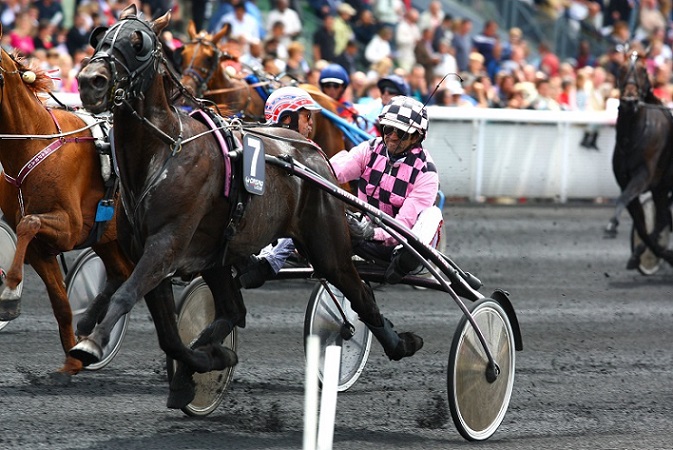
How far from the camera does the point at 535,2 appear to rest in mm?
20562

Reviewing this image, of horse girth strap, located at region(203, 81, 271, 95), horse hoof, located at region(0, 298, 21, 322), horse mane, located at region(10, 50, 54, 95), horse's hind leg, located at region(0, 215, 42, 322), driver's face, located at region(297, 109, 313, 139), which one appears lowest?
horse hoof, located at region(0, 298, 21, 322)

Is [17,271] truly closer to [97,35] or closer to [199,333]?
[199,333]

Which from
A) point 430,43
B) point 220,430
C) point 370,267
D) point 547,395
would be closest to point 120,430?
point 220,430

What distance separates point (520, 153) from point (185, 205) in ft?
34.1

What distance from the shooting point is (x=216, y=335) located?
19.5ft

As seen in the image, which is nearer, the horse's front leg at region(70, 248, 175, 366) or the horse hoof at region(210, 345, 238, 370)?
the horse's front leg at region(70, 248, 175, 366)

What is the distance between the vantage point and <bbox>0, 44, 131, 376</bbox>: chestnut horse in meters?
6.78

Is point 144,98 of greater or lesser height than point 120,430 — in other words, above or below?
above

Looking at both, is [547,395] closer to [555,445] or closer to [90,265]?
[555,445]

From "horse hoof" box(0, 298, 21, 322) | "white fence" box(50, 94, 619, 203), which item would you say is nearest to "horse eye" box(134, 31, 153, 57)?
"horse hoof" box(0, 298, 21, 322)

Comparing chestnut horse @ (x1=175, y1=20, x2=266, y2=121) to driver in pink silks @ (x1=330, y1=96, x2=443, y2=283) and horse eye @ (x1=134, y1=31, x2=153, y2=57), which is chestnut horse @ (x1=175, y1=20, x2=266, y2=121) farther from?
horse eye @ (x1=134, y1=31, x2=153, y2=57)

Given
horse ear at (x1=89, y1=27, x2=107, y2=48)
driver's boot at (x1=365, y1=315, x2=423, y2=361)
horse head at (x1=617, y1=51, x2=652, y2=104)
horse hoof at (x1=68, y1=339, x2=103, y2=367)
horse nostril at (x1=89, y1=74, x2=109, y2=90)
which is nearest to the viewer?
horse hoof at (x1=68, y1=339, x2=103, y2=367)

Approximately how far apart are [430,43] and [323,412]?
1385 centimetres

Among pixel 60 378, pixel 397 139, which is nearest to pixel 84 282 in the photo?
pixel 60 378
